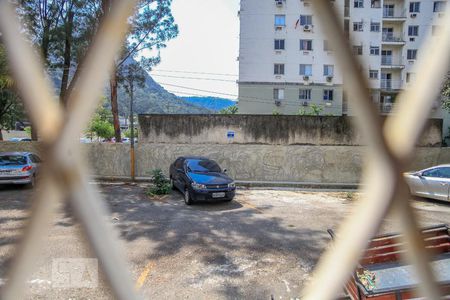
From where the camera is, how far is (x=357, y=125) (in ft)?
3.34

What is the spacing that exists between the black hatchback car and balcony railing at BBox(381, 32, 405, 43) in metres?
31.0

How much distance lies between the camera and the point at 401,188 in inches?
36.3

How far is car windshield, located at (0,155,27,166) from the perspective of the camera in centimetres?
1141

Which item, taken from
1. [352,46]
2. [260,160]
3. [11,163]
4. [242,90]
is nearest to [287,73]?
[242,90]

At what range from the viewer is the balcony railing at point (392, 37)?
33.2 metres

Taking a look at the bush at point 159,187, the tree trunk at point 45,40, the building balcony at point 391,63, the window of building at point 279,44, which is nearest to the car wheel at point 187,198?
the bush at point 159,187

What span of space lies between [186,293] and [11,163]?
1044 centimetres

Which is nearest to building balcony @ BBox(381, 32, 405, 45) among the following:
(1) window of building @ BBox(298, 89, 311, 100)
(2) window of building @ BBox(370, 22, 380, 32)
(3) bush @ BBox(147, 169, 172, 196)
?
(2) window of building @ BBox(370, 22, 380, 32)

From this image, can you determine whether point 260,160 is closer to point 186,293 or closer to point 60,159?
point 186,293

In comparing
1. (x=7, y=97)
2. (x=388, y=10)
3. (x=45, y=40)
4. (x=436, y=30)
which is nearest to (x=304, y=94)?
(x=388, y=10)

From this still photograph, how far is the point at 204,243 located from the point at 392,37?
119 ft

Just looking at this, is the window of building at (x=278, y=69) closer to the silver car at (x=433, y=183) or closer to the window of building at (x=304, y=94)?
the window of building at (x=304, y=94)

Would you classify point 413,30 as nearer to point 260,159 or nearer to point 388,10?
point 388,10

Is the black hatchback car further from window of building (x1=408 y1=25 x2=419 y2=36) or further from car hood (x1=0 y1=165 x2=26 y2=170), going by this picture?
window of building (x1=408 y1=25 x2=419 y2=36)
